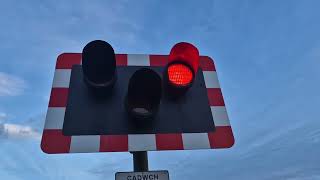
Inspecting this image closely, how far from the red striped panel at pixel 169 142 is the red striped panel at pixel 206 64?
790mm

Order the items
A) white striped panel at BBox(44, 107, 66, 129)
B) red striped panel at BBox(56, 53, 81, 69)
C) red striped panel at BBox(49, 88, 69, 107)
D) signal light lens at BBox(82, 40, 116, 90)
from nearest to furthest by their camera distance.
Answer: signal light lens at BBox(82, 40, 116, 90) < white striped panel at BBox(44, 107, 66, 129) < red striped panel at BBox(49, 88, 69, 107) < red striped panel at BBox(56, 53, 81, 69)

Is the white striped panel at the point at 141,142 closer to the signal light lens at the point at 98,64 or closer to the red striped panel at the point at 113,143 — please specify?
the red striped panel at the point at 113,143

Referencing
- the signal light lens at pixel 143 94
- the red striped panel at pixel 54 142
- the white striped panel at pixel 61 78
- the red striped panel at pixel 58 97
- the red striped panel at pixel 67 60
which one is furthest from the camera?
the red striped panel at pixel 67 60

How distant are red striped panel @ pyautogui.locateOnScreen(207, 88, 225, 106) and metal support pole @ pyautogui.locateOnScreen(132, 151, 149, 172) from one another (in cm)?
69

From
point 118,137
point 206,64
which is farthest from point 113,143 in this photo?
point 206,64

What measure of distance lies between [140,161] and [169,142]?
0.79 feet

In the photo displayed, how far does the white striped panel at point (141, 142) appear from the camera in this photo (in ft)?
7.51

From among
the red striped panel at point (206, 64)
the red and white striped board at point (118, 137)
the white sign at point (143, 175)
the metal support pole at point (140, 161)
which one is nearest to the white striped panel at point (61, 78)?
the red and white striped board at point (118, 137)

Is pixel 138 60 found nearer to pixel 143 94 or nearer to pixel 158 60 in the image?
pixel 158 60

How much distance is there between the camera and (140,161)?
7.70 ft

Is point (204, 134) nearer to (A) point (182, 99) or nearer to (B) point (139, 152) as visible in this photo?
(A) point (182, 99)

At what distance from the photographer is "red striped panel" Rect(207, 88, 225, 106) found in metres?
2.69

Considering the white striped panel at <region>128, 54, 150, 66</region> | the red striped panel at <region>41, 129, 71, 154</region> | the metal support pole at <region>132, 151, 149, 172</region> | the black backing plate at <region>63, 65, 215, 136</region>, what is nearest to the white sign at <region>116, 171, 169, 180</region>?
the metal support pole at <region>132, 151, 149, 172</region>

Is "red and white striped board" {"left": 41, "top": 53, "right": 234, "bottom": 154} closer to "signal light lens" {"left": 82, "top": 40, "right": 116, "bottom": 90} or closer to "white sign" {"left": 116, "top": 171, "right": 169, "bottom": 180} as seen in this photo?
"white sign" {"left": 116, "top": 171, "right": 169, "bottom": 180}
